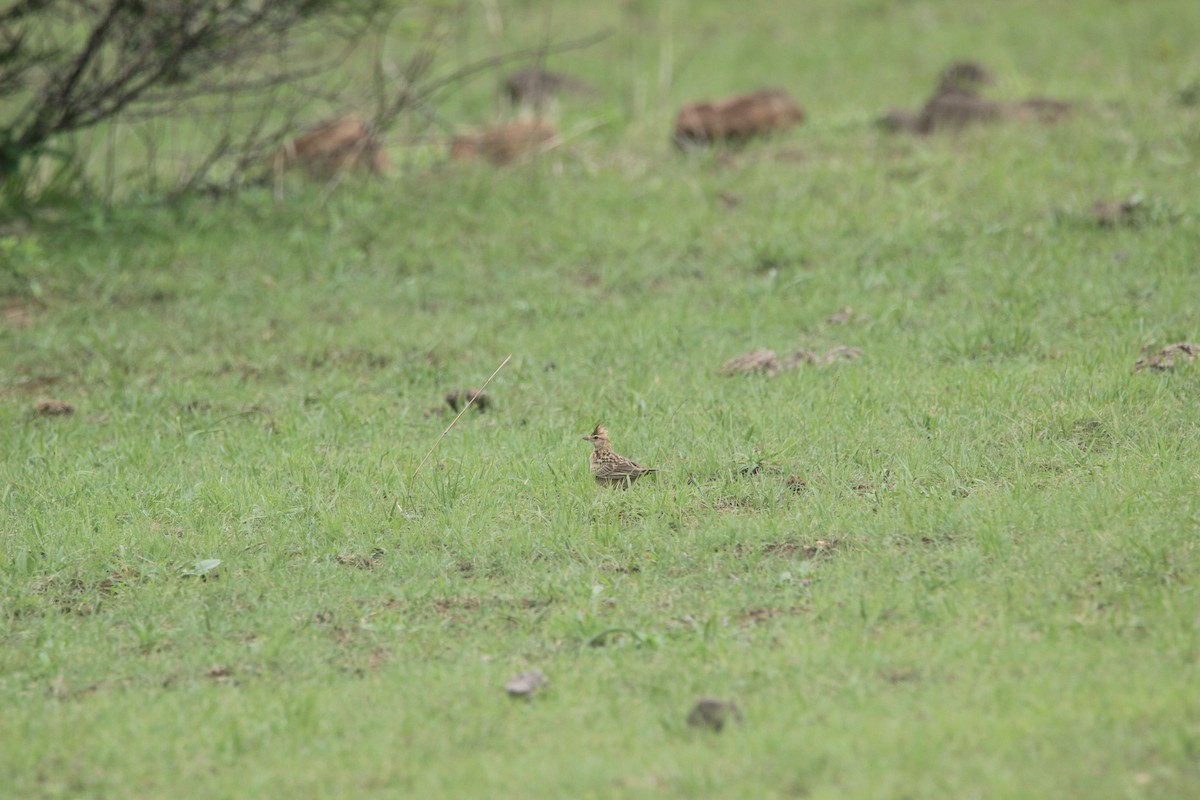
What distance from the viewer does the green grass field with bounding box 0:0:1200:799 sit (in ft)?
11.8

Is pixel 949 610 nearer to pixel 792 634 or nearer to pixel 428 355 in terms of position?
pixel 792 634

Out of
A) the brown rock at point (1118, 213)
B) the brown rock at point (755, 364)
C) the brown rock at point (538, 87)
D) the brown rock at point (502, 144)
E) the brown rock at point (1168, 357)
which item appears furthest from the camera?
the brown rock at point (538, 87)

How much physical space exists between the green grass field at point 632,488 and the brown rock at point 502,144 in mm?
305

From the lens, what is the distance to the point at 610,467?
5188mm

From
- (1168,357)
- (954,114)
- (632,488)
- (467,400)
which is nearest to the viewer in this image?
(632,488)

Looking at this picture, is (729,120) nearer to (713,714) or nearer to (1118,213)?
(1118,213)

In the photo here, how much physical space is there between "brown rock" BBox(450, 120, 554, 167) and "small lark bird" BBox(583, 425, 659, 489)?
5.21 m

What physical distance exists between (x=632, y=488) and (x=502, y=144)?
5.66 metres

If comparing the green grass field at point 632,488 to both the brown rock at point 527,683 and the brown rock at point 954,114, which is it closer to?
the brown rock at point 527,683

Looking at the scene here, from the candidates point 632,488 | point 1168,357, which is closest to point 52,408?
point 632,488

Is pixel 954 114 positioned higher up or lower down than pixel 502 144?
higher up

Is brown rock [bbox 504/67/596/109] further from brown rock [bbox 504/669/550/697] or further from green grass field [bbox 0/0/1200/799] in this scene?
brown rock [bbox 504/669/550/697]

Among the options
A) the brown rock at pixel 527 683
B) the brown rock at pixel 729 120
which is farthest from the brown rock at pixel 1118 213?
the brown rock at pixel 527 683

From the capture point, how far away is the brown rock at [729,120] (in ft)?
33.5
